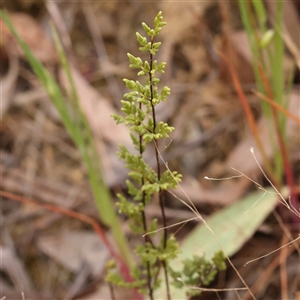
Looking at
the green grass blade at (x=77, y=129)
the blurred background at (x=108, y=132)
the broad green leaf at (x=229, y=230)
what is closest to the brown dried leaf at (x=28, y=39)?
the blurred background at (x=108, y=132)

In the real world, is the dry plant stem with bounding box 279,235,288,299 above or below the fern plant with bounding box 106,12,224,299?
below

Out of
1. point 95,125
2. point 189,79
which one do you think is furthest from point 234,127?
point 95,125

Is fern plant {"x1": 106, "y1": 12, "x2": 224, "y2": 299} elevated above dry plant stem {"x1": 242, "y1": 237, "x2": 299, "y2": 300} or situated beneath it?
elevated above

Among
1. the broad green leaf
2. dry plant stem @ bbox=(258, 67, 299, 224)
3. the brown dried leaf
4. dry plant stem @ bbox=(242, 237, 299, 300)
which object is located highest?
the brown dried leaf

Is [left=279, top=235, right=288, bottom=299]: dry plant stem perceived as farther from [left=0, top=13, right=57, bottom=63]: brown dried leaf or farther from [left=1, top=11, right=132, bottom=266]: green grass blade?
[left=0, top=13, right=57, bottom=63]: brown dried leaf

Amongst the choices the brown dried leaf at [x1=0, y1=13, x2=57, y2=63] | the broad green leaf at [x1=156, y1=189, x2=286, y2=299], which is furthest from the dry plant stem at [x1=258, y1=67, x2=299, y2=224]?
the brown dried leaf at [x1=0, y1=13, x2=57, y2=63]

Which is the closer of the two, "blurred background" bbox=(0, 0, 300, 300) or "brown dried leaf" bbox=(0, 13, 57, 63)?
"blurred background" bbox=(0, 0, 300, 300)

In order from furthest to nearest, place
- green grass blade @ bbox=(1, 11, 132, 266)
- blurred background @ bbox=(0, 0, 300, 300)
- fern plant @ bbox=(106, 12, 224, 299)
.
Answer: blurred background @ bbox=(0, 0, 300, 300)
green grass blade @ bbox=(1, 11, 132, 266)
fern plant @ bbox=(106, 12, 224, 299)

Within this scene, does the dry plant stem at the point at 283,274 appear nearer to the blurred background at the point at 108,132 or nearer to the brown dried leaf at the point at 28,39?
the blurred background at the point at 108,132

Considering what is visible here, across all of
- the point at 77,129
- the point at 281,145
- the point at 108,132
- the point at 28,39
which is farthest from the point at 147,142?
Result: the point at 28,39

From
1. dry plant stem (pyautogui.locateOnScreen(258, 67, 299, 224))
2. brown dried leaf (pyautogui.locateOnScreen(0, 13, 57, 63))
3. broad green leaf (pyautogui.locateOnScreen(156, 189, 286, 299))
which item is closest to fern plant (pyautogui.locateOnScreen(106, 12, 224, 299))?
broad green leaf (pyautogui.locateOnScreen(156, 189, 286, 299))

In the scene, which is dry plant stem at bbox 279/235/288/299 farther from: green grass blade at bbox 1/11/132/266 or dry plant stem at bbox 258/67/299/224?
green grass blade at bbox 1/11/132/266

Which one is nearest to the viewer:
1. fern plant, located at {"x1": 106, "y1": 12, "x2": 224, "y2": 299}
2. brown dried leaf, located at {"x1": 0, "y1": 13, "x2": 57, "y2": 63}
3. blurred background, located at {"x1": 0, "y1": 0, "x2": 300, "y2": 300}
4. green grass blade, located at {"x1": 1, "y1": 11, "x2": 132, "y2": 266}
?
fern plant, located at {"x1": 106, "y1": 12, "x2": 224, "y2": 299}
